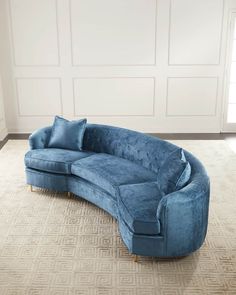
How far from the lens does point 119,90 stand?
22.0 feet

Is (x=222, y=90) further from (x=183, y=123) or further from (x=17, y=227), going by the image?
(x=17, y=227)

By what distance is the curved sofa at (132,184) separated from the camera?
2.95 m

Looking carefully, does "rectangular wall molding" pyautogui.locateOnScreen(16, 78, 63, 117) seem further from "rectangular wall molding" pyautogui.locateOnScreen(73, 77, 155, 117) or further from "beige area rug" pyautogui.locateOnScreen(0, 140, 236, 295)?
"beige area rug" pyautogui.locateOnScreen(0, 140, 236, 295)

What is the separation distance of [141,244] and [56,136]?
2059 millimetres

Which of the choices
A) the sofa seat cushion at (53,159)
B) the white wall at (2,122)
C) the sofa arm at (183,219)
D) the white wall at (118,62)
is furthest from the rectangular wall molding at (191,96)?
the sofa arm at (183,219)

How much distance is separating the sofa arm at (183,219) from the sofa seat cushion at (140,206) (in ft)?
0.31

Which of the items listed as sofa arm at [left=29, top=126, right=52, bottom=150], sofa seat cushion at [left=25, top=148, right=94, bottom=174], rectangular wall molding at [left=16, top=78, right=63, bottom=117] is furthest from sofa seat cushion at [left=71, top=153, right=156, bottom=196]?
rectangular wall molding at [left=16, top=78, right=63, bottom=117]

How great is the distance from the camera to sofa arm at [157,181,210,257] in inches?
114

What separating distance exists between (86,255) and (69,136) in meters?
1.72

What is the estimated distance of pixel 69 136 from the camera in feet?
14.8

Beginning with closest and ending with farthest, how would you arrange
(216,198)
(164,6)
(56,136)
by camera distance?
(216,198), (56,136), (164,6)

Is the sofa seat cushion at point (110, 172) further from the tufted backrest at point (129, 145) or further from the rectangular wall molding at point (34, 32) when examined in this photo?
the rectangular wall molding at point (34, 32)

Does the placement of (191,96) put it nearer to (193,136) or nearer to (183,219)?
(193,136)

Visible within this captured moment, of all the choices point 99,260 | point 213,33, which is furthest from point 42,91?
point 99,260
